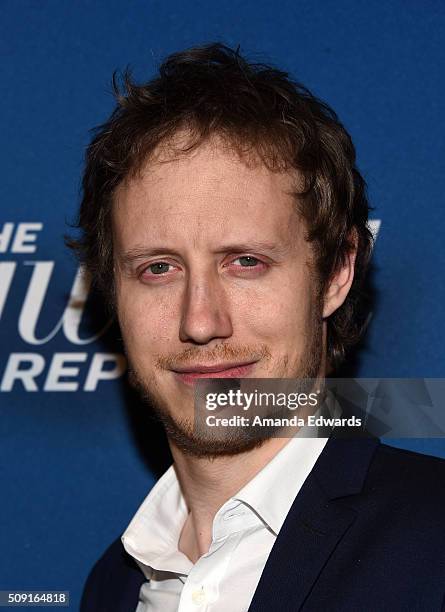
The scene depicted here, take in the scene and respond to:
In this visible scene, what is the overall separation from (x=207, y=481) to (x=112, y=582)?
34 centimetres

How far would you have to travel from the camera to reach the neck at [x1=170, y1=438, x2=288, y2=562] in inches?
63.4

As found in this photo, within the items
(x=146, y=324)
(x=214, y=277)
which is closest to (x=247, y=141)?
(x=214, y=277)

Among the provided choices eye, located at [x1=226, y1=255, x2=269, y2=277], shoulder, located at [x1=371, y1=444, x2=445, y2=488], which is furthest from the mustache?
shoulder, located at [x1=371, y1=444, x2=445, y2=488]

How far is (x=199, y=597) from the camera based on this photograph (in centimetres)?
147

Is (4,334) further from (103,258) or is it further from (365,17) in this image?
(365,17)

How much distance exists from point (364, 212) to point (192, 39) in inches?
21.9

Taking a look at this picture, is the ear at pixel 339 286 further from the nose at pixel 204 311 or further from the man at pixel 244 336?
the nose at pixel 204 311

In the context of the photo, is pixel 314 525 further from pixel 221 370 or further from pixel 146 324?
pixel 146 324

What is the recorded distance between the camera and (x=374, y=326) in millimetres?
1950

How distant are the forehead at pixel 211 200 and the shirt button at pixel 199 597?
1.90 ft

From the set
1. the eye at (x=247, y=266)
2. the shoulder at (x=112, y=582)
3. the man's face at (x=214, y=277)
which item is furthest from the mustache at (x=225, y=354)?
the shoulder at (x=112, y=582)

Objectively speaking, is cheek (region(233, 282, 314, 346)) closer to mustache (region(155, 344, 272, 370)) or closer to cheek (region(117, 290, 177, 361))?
mustache (region(155, 344, 272, 370))

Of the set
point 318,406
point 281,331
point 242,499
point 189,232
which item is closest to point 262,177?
point 189,232

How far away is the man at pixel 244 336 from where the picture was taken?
1370 mm
